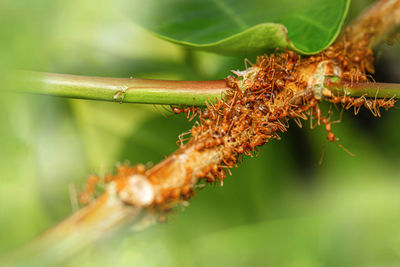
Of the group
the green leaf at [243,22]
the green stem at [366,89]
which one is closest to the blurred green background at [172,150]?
the green leaf at [243,22]

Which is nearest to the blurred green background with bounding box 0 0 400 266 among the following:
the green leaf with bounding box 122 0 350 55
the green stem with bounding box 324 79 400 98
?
the green leaf with bounding box 122 0 350 55

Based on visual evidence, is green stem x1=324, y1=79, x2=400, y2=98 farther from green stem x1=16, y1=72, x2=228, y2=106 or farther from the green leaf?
green stem x1=16, y1=72, x2=228, y2=106

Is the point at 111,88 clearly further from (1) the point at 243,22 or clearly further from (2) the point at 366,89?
(2) the point at 366,89

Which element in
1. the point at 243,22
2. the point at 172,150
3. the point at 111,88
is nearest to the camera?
the point at 111,88

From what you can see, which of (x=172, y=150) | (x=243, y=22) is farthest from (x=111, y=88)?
(x=172, y=150)

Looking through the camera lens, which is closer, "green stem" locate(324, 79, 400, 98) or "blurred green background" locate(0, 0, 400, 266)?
"green stem" locate(324, 79, 400, 98)

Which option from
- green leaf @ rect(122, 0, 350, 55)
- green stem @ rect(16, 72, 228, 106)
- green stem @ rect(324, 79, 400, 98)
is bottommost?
green stem @ rect(324, 79, 400, 98)
